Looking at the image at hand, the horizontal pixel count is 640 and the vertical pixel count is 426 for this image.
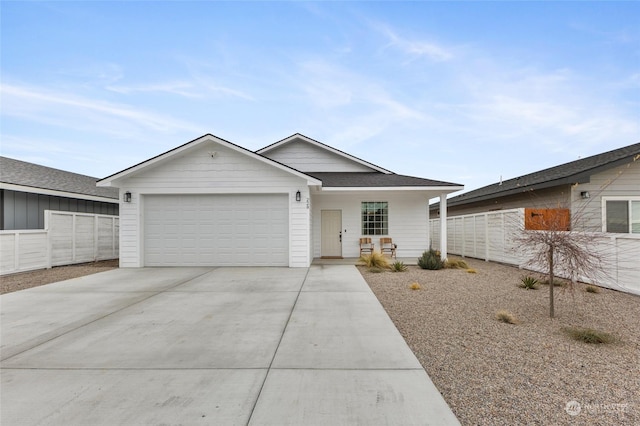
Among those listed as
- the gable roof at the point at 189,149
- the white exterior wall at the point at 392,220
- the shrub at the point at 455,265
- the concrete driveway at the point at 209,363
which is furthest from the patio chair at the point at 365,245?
the concrete driveway at the point at 209,363

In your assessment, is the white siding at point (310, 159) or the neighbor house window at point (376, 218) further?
the white siding at point (310, 159)

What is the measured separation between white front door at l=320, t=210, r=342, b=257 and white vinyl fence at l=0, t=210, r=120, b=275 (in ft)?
32.5

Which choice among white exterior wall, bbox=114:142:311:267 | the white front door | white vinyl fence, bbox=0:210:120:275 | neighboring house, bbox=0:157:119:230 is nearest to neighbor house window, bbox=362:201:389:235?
the white front door

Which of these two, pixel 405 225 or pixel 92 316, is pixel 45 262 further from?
pixel 405 225

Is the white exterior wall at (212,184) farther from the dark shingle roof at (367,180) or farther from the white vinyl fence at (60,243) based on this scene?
the white vinyl fence at (60,243)

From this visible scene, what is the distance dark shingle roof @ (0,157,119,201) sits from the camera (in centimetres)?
1171

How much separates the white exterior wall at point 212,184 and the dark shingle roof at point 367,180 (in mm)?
1996

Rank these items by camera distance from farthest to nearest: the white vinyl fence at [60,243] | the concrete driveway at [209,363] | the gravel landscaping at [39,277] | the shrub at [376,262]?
1. the shrub at [376,262]
2. the white vinyl fence at [60,243]
3. the gravel landscaping at [39,277]
4. the concrete driveway at [209,363]

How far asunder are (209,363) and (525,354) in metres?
3.78

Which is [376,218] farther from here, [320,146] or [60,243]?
[60,243]

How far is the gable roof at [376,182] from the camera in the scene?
11.6 m

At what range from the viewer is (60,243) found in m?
11.3

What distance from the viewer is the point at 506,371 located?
3188mm

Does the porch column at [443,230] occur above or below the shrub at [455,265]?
above
